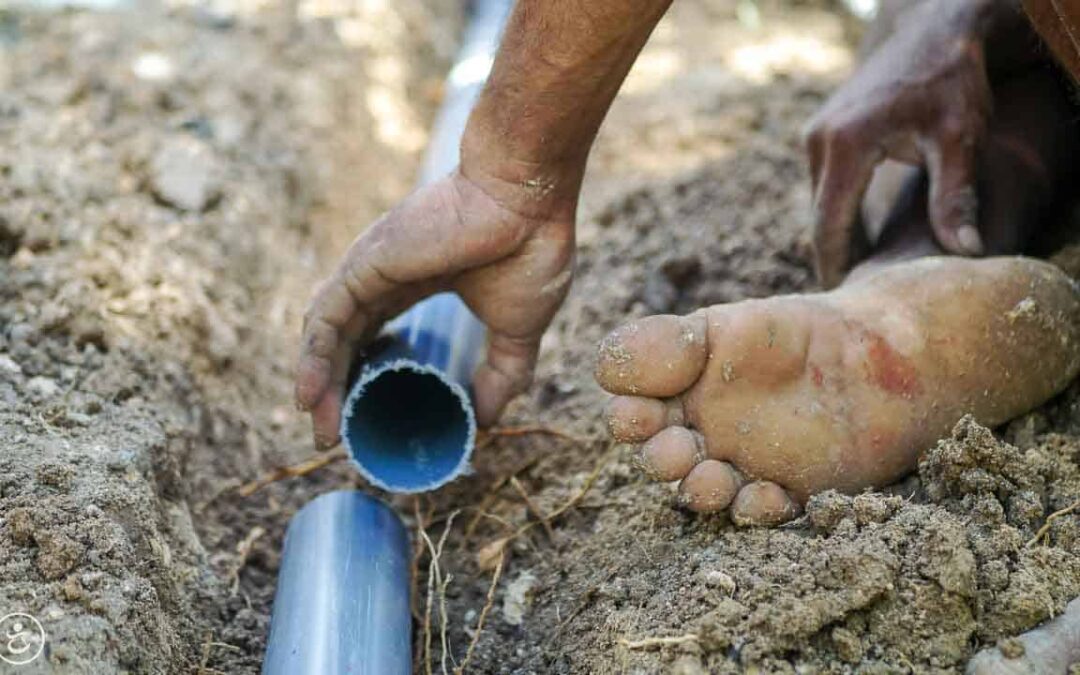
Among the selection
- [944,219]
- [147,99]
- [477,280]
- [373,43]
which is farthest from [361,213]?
[944,219]

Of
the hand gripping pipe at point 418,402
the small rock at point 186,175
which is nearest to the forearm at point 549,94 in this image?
the hand gripping pipe at point 418,402

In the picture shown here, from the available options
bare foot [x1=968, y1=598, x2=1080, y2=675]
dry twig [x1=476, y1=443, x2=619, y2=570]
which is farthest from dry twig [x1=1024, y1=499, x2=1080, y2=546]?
dry twig [x1=476, y1=443, x2=619, y2=570]

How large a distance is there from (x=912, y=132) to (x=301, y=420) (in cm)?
113

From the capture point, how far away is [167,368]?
180 centimetres

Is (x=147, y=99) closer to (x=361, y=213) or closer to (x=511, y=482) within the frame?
(x=361, y=213)

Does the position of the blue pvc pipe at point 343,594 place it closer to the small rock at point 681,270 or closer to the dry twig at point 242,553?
the dry twig at point 242,553

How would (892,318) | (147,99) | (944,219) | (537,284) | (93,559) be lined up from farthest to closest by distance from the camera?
(147,99)
(944,219)
(537,284)
(892,318)
(93,559)

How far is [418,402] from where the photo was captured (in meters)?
1.79

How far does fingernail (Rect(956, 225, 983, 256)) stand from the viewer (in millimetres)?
1722

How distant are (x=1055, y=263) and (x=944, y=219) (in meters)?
0.19

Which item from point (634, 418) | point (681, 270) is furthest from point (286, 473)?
point (681, 270)

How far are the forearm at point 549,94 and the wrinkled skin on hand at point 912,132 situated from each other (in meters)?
0.50

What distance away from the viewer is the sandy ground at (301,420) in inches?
49.1

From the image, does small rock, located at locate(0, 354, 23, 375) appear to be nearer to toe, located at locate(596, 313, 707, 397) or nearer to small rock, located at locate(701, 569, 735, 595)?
toe, located at locate(596, 313, 707, 397)
